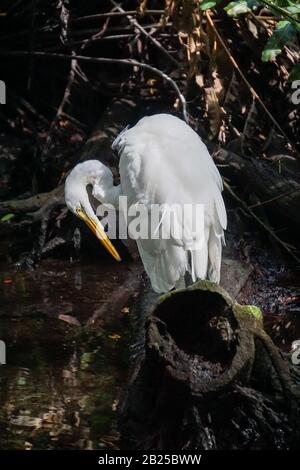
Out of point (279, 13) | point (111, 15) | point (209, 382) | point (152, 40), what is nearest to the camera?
point (209, 382)

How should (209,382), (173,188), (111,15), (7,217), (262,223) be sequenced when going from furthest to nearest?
(111,15), (7,217), (262,223), (173,188), (209,382)

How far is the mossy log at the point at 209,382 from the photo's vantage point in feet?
13.4

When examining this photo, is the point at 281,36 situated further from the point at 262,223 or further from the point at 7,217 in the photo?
the point at 7,217

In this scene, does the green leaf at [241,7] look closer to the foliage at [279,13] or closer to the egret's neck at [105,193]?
the foliage at [279,13]

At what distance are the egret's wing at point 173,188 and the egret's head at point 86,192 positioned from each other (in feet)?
1.15

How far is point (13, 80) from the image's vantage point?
9.66 metres

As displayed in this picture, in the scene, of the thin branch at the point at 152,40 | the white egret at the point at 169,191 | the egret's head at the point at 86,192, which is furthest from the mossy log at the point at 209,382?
the thin branch at the point at 152,40

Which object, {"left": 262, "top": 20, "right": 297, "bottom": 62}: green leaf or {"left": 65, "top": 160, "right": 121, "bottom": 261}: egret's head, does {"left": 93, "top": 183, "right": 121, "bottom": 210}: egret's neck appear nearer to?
{"left": 65, "top": 160, "right": 121, "bottom": 261}: egret's head

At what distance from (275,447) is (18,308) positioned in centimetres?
264

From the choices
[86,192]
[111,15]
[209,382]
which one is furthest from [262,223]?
[209,382]

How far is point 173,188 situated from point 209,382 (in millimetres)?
1896

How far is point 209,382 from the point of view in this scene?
405cm
